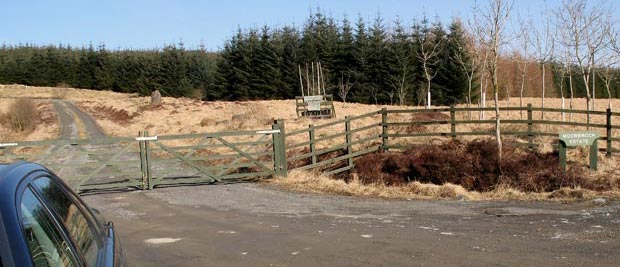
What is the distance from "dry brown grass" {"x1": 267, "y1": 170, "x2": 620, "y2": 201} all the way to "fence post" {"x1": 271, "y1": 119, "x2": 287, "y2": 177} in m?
0.44

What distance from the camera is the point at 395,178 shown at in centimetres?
1534

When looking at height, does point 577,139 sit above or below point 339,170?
above

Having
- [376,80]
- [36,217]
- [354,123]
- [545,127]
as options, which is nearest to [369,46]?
[376,80]

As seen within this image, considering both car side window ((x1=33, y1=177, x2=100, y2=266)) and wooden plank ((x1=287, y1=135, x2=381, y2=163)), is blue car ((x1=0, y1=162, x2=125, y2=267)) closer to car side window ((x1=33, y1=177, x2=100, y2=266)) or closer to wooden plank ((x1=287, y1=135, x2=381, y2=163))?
car side window ((x1=33, y1=177, x2=100, y2=266))

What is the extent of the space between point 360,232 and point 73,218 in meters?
5.40

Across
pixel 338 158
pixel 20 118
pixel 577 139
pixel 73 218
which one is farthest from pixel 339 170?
pixel 20 118

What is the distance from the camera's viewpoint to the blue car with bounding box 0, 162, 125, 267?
1.97m

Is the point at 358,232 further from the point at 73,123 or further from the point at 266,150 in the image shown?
the point at 73,123

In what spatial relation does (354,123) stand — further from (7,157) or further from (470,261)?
(470,261)

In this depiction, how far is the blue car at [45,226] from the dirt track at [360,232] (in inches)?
132

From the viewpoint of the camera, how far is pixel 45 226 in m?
2.48

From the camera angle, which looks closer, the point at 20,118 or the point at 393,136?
the point at 393,136

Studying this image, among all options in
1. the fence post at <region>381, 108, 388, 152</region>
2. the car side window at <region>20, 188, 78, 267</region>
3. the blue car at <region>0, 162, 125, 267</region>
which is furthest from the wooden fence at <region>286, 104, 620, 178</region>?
the car side window at <region>20, 188, 78, 267</region>

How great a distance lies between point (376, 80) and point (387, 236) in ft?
143
